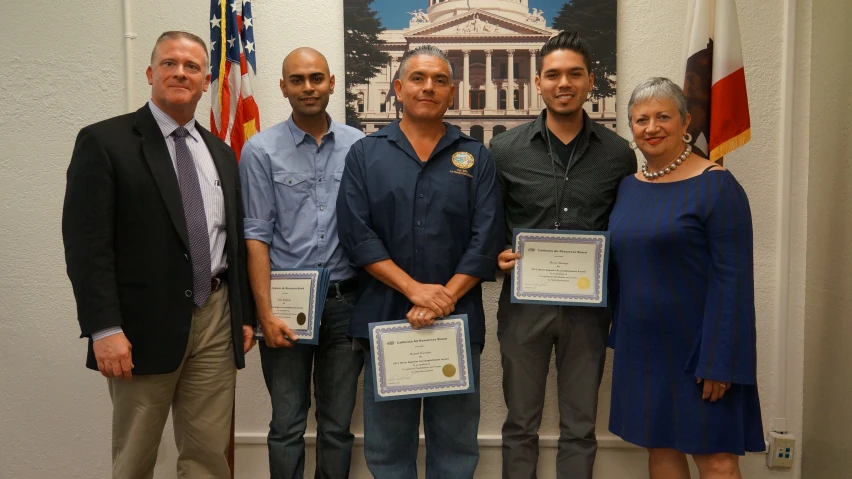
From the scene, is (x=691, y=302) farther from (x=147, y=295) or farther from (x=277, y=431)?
(x=147, y=295)

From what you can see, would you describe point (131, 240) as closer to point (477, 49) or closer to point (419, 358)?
point (419, 358)

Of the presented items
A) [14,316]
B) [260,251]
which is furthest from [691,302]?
[14,316]

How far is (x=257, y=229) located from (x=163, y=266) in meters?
0.44

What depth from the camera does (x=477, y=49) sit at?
3111 millimetres

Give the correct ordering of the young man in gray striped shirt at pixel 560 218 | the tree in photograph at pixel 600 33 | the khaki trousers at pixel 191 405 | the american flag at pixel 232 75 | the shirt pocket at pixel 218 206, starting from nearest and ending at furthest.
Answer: the khaki trousers at pixel 191 405 < the shirt pocket at pixel 218 206 < the young man in gray striped shirt at pixel 560 218 < the american flag at pixel 232 75 < the tree in photograph at pixel 600 33

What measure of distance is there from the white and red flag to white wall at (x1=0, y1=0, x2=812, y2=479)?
0.39m

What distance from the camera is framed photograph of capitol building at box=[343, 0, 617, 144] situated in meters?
3.04

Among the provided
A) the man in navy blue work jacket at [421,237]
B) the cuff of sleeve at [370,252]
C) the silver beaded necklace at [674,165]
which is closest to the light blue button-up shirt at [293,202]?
the man in navy blue work jacket at [421,237]

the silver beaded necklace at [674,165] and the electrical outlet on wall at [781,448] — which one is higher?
the silver beaded necklace at [674,165]

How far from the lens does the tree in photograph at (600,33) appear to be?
3.02 metres

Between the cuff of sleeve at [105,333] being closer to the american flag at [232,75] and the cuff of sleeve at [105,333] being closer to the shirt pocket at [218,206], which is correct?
the shirt pocket at [218,206]

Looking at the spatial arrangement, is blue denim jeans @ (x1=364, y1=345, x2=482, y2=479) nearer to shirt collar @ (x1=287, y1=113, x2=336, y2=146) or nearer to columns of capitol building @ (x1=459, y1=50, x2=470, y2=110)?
shirt collar @ (x1=287, y1=113, x2=336, y2=146)

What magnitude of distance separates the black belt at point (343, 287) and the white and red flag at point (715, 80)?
63.7 inches

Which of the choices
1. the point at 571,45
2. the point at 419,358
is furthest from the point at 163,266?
the point at 571,45
